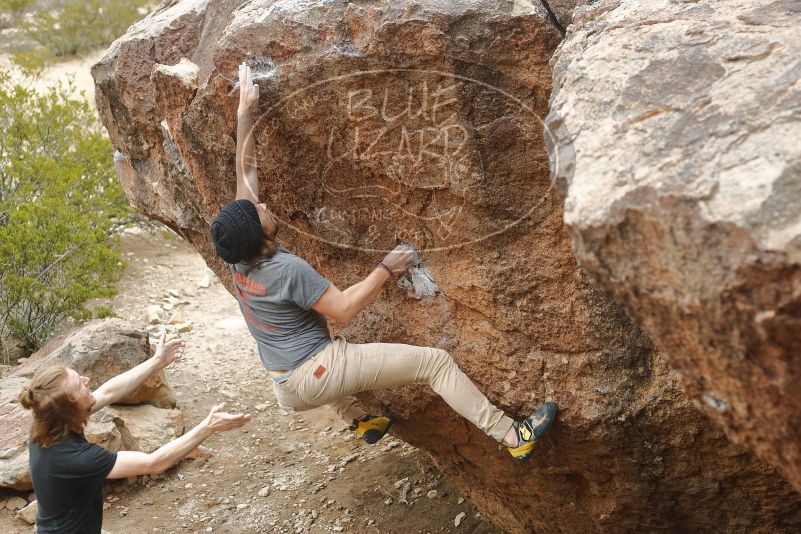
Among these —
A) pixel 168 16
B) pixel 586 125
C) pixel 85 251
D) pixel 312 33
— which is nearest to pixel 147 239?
pixel 85 251

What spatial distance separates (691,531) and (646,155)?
2447 millimetres

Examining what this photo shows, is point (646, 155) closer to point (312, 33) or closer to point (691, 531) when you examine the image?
point (312, 33)

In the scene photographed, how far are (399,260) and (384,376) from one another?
0.50m

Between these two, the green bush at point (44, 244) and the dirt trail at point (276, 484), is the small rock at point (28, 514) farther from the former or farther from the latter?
the green bush at point (44, 244)

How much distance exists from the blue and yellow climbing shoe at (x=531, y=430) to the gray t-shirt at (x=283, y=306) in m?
0.89

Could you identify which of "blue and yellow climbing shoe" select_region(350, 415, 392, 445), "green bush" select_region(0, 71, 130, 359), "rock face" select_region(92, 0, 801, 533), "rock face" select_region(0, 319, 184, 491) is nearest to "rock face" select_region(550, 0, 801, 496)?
"rock face" select_region(92, 0, 801, 533)

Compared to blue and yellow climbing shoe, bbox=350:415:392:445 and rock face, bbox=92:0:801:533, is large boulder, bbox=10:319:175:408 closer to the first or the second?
rock face, bbox=92:0:801:533

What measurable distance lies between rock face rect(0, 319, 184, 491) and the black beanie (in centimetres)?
238

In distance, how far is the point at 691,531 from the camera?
3928 millimetres

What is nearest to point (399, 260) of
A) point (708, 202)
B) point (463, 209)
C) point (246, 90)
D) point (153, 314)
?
point (463, 209)

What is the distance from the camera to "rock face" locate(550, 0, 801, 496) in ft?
6.09

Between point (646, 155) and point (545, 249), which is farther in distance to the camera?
point (545, 249)

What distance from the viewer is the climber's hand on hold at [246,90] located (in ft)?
11.3

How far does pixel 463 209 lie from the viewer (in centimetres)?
352
